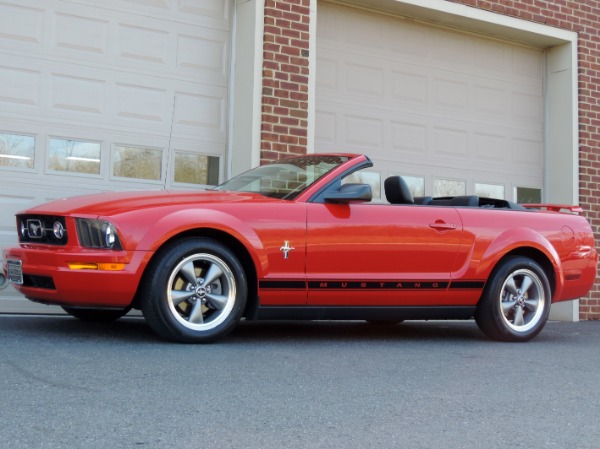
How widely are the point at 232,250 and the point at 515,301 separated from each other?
2.49 meters

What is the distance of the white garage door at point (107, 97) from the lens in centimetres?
809

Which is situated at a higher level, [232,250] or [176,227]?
[176,227]

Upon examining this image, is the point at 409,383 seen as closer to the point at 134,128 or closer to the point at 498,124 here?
the point at 134,128

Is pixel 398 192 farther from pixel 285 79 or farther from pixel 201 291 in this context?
pixel 285 79

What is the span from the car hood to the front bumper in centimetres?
27

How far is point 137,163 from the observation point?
8.66 m

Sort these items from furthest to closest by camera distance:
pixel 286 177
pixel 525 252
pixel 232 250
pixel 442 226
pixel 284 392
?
pixel 525 252
pixel 442 226
pixel 286 177
pixel 232 250
pixel 284 392

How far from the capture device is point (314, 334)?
6977 millimetres

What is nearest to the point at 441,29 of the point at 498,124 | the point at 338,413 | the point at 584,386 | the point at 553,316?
the point at 498,124

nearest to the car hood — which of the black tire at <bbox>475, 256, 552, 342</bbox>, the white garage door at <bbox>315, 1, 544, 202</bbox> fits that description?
the black tire at <bbox>475, 256, 552, 342</bbox>

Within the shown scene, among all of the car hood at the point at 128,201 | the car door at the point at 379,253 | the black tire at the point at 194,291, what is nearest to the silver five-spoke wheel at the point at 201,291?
the black tire at the point at 194,291

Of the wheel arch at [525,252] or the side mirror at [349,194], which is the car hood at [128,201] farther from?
the wheel arch at [525,252]

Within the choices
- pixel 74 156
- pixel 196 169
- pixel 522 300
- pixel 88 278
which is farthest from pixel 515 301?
pixel 74 156

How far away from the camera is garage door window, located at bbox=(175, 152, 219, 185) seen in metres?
8.94
